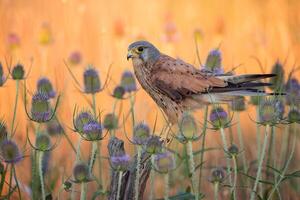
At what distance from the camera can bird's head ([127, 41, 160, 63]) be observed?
16.1 feet

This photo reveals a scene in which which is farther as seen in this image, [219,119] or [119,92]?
[119,92]

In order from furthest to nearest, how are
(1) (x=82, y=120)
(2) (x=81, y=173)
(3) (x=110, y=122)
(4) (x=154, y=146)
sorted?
(3) (x=110, y=122), (1) (x=82, y=120), (4) (x=154, y=146), (2) (x=81, y=173)

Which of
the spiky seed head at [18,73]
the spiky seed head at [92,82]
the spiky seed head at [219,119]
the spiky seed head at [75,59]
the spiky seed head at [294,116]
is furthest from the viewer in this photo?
the spiky seed head at [75,59]

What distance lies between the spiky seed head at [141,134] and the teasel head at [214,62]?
3.75 feet

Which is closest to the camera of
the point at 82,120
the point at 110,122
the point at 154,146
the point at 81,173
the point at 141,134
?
the point at 81,173

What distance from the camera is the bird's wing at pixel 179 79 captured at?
177 inches

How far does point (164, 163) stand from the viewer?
3.34 m

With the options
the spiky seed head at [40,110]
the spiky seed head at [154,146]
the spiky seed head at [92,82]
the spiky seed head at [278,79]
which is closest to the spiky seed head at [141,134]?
the spiky seed head at [154,146]

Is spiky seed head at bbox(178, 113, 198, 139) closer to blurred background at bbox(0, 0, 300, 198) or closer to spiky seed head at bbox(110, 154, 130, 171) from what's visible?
spiky seed head at bbox(110, 154, 130, 171)

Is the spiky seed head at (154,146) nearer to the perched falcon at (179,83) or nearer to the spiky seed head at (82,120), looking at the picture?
the spiky seed head at (82,120)

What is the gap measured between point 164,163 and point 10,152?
2.42 ft

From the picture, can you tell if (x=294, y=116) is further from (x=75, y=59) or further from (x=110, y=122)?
(x=75, y=59)

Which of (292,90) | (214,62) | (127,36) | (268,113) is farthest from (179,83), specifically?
(127,36)

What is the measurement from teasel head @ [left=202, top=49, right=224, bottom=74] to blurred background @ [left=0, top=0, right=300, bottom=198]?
3.74 feet
